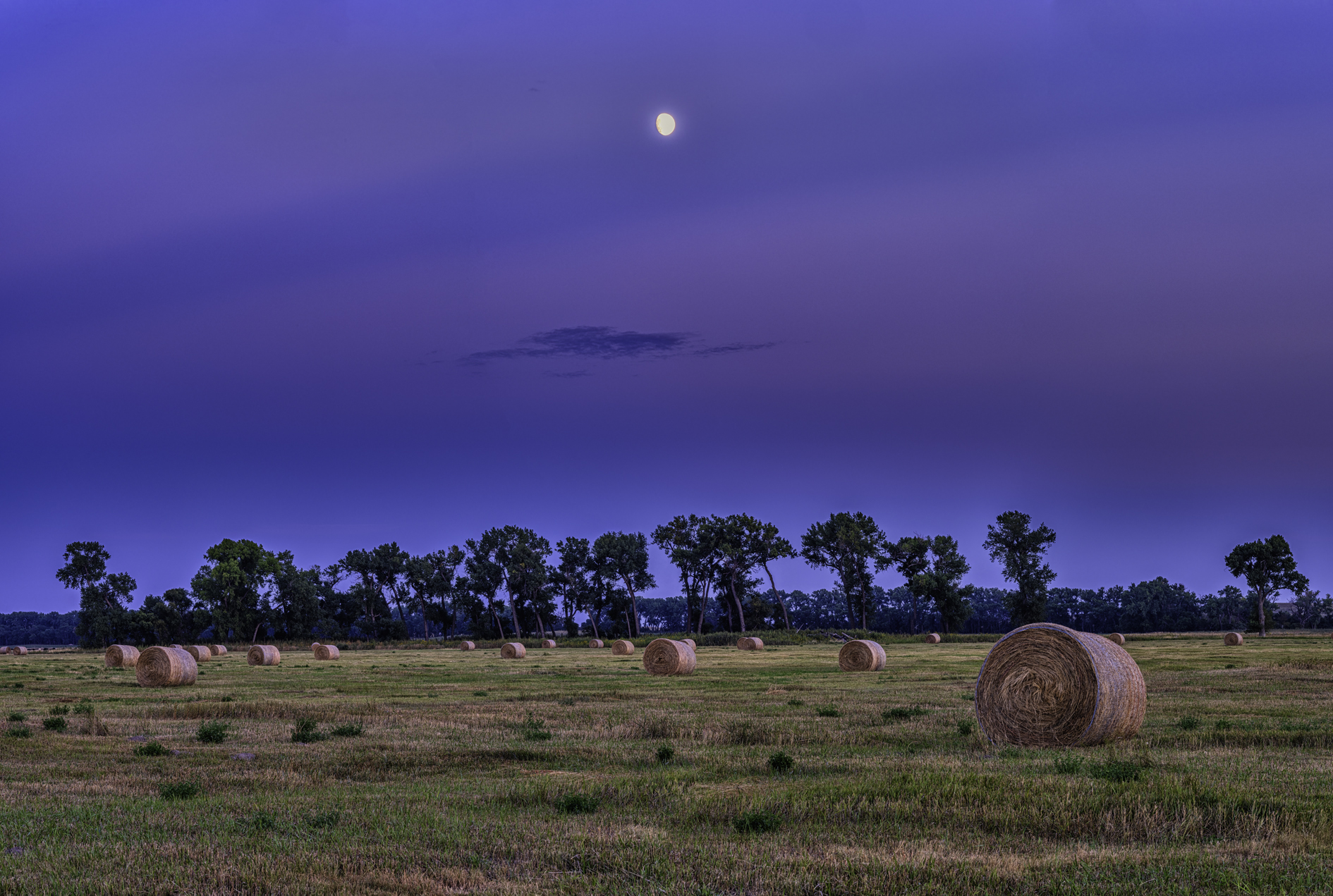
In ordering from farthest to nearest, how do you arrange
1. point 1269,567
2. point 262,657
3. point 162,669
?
point 1269,567, point 262,657, point 162,669

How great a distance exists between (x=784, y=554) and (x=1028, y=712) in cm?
11459

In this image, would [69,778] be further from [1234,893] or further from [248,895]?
[1234,893]

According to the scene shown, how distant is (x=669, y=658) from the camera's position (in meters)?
46.8

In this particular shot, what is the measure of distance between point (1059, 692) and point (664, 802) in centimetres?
1100

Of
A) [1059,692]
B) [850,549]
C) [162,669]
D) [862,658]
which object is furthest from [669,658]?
[850,549]

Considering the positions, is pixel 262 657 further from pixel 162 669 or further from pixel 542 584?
pixel 542 584

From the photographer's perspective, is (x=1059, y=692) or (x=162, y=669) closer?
(x=1059, y=692)

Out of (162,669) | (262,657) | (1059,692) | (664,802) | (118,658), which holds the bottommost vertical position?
(262,657)

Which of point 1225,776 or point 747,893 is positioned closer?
point 747,893

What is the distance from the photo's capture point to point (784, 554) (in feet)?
443

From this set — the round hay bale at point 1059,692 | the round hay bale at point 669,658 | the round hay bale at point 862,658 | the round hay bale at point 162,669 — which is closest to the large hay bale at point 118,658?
the round hay bale at point 162,669

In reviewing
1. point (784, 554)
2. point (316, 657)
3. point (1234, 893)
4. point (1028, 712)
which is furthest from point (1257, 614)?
point (1234, 893)

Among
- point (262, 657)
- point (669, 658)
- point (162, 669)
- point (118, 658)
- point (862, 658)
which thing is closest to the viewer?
point (162, 669)

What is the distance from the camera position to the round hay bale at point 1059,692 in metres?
20.1
